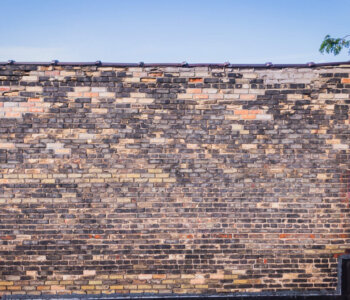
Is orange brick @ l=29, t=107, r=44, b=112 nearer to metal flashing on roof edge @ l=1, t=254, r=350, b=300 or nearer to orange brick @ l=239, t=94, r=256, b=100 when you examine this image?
metal flashing on roof edge @ l=1, t=254, r=350, b=300

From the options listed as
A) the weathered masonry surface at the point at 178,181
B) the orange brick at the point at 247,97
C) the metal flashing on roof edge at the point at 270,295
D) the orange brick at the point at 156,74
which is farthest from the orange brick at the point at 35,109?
the orange brick at the point at 247,97

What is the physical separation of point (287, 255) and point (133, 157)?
108 inches

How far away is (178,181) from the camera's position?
10.9 feet

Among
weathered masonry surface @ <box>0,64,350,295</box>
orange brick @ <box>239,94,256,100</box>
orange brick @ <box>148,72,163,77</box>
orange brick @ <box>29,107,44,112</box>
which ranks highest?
orange brick @ <box>148,72,163,77</box>

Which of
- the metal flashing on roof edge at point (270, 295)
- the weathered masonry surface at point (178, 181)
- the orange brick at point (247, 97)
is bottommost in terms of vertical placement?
the metal flashing on roof edge at point (270, 295)

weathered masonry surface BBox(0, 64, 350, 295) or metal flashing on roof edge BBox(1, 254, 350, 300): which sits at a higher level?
weathered masonry surface BBox(0, 64, 350, 295)

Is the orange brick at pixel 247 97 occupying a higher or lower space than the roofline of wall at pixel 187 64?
lower

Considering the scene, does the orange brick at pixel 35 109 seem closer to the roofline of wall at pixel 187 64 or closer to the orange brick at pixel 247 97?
the roofline of wall at pixel 187 64

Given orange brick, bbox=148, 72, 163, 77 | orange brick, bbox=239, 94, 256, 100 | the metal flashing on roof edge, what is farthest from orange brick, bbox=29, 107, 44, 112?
orange brick, bbox=239, 94, 256, 100

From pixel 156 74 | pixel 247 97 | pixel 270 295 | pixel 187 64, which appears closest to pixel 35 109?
pixel 156 74

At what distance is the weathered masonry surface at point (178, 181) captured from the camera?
328 cm

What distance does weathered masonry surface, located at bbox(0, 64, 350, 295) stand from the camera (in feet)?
10.7

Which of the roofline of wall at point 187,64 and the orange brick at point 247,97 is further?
the orange brick at point 247,97

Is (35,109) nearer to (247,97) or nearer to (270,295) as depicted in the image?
(247,97)
